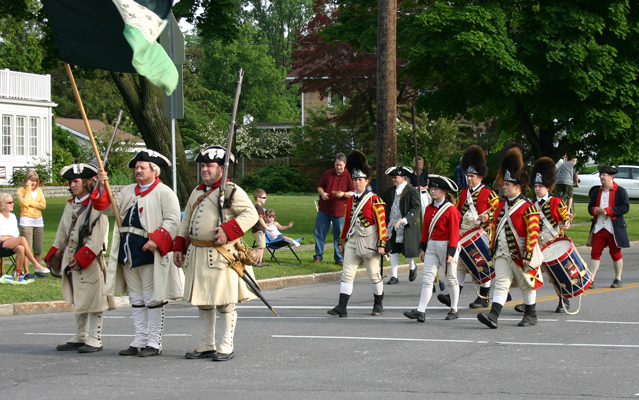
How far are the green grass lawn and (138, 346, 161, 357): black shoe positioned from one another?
4.19m

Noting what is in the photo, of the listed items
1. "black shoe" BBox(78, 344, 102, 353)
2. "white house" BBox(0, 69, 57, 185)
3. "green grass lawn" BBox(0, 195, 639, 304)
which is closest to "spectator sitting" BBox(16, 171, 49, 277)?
"green grass lawn" BBox(0, 195, 639, 304)

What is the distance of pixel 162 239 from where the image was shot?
7199mm

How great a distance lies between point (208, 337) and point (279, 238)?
7.49m

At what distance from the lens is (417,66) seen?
2222cm

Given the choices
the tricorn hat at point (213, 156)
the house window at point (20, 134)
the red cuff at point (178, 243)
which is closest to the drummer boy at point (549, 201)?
the tricorn hat at point (213, 156)

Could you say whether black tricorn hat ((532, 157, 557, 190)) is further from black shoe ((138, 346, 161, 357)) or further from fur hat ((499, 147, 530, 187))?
black shoe ((138, 346, 161, 357))

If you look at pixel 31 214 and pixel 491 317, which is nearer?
pixel 491 317

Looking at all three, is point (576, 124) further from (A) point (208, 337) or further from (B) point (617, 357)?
(A) point (208, 337)

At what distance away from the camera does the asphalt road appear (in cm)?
613

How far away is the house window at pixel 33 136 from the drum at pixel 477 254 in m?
33.4

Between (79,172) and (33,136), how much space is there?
111 ft

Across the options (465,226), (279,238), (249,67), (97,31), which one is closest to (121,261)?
(97,31)

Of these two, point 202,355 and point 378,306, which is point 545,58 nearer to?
point 378,306

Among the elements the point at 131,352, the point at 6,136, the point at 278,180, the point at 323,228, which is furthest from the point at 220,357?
the point at 6,136
